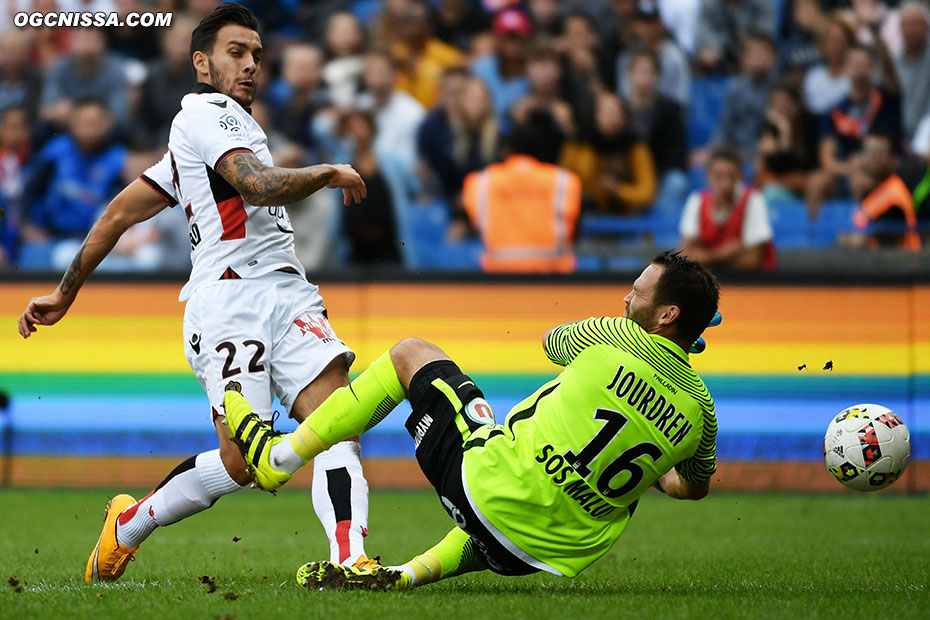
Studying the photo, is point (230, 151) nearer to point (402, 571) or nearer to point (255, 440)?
point (255, 440)

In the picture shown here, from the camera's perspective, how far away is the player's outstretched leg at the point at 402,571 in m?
5.13

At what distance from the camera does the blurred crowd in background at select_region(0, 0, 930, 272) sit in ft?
39.2

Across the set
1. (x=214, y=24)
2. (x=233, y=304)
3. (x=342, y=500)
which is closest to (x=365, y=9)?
(x=214, y=24)

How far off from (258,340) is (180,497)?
842mm

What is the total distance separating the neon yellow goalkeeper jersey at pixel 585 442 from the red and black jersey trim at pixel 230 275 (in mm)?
1329

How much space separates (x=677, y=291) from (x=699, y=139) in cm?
851

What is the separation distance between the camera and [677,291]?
504 cm

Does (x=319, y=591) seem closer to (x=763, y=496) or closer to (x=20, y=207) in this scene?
(x=763, y=496)

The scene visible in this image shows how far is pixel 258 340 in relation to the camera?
5477mm

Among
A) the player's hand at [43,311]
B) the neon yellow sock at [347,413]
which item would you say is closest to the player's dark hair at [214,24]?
the player's hand at [43,311]

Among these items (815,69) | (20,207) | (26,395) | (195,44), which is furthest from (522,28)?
(195,44)

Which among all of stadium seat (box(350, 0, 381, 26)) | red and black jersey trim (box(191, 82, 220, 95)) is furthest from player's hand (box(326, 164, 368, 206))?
stadium seat (box(350, 0, 381, 26))

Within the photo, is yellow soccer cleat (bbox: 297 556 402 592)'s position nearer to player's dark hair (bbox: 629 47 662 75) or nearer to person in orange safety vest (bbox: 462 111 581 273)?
person in orange safety vest (bbox: 462 111 581 273)

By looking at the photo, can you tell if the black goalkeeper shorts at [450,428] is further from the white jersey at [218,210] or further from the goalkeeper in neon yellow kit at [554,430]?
the white jersey at [218,210]
